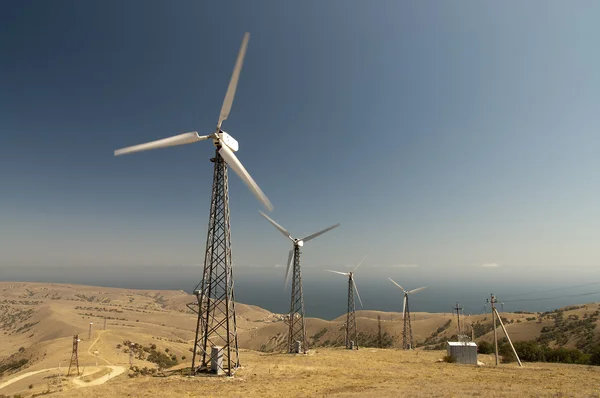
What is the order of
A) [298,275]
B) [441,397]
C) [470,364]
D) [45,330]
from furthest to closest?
1. [45,330]
2. [298,275]
3. [470,364]
4. [441,397]

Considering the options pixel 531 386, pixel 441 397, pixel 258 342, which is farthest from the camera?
pixel 258 342

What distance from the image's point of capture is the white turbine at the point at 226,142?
2442 centimetres

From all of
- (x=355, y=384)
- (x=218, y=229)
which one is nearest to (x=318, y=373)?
(x=355, y=384)

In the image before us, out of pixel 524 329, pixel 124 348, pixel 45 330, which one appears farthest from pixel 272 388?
pixel 45 330

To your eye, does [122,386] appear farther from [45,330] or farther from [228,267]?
[45,330]

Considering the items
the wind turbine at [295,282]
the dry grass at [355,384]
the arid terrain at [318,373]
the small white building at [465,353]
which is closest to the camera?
the dry grass at [355,384]

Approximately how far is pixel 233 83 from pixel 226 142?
508 centimetres

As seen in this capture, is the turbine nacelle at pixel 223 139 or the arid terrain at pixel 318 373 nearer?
the arid terrain at pixel 318 373

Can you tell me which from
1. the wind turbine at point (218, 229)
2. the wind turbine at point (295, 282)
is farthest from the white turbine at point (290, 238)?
the wind turbine at point (218, 229)

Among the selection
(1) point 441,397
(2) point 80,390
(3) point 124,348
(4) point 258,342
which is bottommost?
(4) point 258,342

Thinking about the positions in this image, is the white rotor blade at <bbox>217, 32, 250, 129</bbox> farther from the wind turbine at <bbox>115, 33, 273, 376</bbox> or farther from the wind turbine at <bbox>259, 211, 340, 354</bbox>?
the wind turbine at <bbox>259, 211, 340, 354</bbox>

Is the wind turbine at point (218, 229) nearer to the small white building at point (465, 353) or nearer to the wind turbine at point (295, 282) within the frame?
the wind turbine at point (295, 282)

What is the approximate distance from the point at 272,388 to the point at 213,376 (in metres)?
6.49

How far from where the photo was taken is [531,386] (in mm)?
22719
